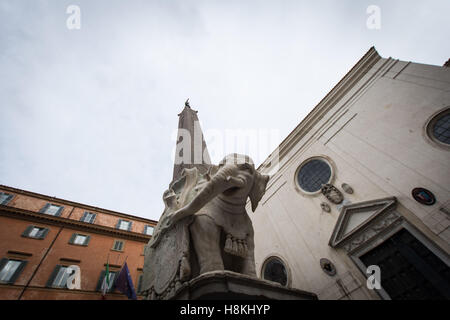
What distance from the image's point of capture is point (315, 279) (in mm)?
7133

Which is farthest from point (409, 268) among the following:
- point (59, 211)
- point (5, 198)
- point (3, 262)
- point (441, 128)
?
point (5, 198)

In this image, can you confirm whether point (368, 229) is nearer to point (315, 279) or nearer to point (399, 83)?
point (315, 279)

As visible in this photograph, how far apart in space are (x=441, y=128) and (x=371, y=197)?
2942 millimetres

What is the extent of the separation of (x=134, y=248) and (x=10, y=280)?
5951 millimetres

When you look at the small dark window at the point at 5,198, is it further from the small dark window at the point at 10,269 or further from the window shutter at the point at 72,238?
the window shutter at the point at 72,238

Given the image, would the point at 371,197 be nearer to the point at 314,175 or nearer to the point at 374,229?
the point at 374,229

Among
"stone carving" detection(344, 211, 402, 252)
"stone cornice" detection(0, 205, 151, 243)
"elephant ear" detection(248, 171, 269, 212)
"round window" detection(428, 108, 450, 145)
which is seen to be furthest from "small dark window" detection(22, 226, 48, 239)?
"round window" detection(428, 108, 450, 145)

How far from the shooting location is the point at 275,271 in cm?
874

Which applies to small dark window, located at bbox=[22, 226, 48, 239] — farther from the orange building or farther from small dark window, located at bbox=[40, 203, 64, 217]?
small dark window, located at bbox=[40, 203, 64, 217]

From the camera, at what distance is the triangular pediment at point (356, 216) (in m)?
6.52

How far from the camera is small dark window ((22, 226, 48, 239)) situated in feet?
38.4

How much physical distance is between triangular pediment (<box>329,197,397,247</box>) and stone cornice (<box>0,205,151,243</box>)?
41.6 feet

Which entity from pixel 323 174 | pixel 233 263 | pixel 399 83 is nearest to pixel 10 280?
pixel 233 263

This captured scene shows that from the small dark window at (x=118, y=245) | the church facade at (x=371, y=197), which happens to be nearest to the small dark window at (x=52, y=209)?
the small dark window at (x=118, y=245)
